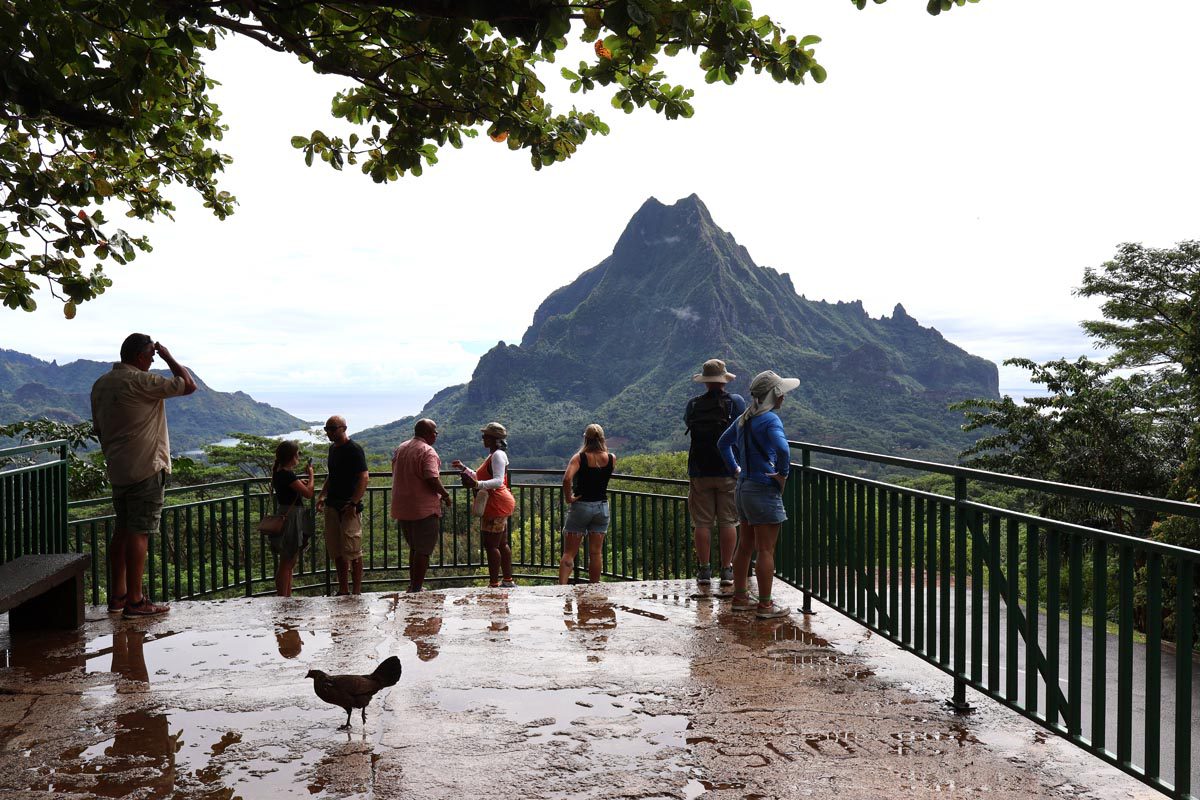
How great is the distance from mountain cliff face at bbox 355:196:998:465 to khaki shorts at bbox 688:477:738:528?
77.6m

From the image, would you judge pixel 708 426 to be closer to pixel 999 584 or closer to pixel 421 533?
pixel 421 533

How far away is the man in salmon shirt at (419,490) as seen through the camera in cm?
816

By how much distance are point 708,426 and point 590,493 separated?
1.48m

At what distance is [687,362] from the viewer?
4569 inches

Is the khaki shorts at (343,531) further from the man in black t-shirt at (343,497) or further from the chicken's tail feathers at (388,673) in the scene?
the chicken's tail feathers at (388,673)

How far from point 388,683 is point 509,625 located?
2126 mm

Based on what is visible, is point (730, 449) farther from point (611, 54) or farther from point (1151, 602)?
point (1151, 602)

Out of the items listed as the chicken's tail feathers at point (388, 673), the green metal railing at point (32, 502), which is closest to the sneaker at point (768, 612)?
the chicken's tail feathers at point (388, 673)

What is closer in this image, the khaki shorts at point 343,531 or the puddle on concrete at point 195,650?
the puddle on concrete at point 195,650

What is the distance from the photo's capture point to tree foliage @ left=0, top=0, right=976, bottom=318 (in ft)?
15.3

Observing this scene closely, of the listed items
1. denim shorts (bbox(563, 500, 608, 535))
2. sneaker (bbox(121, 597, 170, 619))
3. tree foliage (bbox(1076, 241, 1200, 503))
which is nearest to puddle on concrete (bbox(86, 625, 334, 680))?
sneaker (bbox(121, 597, 170, 619))

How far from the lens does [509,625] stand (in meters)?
6.29

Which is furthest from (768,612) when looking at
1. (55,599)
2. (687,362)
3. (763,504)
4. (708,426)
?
(687,362)

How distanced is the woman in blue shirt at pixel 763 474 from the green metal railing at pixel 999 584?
9.5 inches
